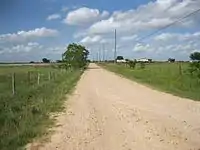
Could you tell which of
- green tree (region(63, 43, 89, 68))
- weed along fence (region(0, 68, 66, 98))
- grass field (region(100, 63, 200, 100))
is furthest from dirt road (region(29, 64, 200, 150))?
green tree (region(63, 43, 89, 68))

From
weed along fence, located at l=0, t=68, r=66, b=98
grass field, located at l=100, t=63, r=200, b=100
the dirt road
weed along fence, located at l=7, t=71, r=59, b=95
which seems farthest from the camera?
grass field, located at l=100, t=63, r=200, b=100

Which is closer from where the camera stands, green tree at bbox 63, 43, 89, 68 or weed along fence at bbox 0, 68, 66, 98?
weed along fence at bbox 0, 68, 66, 98

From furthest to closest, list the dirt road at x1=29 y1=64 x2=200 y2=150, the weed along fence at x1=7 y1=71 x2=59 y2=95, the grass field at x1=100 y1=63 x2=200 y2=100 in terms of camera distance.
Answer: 1. the grass field at x1=100 y1=63 x2=200 y2=100
2. the weed along fence at x1=7 y1=71 x2=59 y2=95
3. the dirt road at x1=29 y1=64 x2=200 y2=150

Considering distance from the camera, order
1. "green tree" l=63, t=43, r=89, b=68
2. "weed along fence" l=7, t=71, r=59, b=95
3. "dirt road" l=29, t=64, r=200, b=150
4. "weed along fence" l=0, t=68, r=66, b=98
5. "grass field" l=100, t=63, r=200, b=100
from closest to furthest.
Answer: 1. "dirt road" l=29, t=64, r=200, b=150
2. "weed along fence" l=7, t=71, r=59, b=95
3. "weed along fence" l=0, t=68, r=66, b=98
4. "grass field" l=100, t=63, r=200, b=100
5. "green tree" l=63, t=43, r=89, b=68

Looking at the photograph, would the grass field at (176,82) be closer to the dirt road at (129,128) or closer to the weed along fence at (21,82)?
the dirt road at (129,128)

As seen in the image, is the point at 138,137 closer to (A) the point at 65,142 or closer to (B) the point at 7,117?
(A) the point at 65,142

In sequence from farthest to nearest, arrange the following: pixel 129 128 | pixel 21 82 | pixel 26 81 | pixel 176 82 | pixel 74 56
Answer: pixel 74 56, pixel 26 81, pixel 21 82, pixel 176 82, pixel 129 128

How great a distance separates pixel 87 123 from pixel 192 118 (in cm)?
331

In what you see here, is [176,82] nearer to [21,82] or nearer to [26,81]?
[21,82]

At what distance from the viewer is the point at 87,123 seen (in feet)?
35.9

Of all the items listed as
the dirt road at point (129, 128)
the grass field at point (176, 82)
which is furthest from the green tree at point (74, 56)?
the dirt road at point (129, 128)

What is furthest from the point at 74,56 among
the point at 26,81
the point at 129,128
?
the point at 129,128

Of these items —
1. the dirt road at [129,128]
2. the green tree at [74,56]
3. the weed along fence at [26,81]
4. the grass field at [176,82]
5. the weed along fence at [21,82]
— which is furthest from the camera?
the green tree at [74,56]

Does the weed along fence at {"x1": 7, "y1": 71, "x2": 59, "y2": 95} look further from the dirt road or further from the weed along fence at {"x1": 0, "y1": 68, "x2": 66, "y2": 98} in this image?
the dirt road
